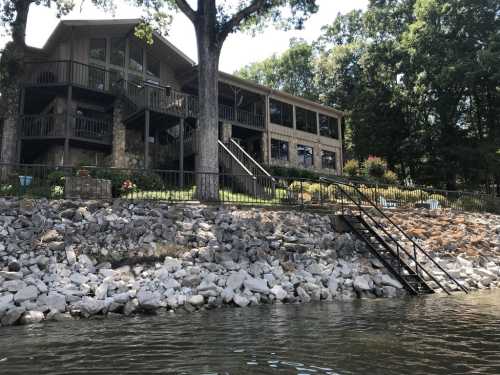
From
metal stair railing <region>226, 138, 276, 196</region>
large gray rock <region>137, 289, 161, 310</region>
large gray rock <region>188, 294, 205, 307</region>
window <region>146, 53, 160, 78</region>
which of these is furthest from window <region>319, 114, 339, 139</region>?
large gray rock <region>137, 289, 161, 310</region>

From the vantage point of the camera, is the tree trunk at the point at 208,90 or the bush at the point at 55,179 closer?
the tree trunk at the point at 208,90

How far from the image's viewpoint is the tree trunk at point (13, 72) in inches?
773

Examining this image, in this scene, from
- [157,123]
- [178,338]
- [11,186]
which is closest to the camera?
[178,338]

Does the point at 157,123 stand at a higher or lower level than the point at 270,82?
lower

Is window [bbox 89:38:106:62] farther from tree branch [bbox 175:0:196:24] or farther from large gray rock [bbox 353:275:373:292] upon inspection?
large gray rock [bbox 353:275:373:292]

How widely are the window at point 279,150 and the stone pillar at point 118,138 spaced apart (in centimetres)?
997

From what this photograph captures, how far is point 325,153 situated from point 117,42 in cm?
1610

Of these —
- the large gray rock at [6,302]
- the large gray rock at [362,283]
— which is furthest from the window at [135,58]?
the large gray rock at [6,302]

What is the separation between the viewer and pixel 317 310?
31.8 ft

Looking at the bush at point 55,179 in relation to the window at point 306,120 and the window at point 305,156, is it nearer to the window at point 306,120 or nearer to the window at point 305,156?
the window at point 305,156

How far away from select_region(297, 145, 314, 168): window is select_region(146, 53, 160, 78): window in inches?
423

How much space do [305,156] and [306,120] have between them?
3.22 m

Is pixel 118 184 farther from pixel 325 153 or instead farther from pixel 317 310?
pixel 325 153

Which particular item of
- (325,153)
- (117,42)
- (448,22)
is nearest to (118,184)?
(117,42)
